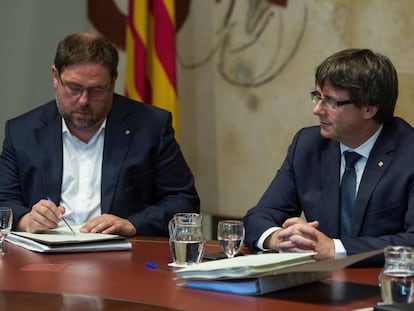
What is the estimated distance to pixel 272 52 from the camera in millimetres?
4305

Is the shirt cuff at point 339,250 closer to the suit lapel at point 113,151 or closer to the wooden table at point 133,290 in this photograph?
the wooden table at point 133,290

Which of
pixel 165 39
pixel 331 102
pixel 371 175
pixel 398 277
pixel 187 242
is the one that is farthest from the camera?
pixel 165 39

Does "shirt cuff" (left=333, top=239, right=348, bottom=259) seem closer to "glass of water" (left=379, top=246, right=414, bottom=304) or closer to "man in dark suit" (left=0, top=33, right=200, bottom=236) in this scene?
"glass of water" (left=379, top=246, right=414, bottom=304)

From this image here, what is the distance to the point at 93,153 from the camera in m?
3.55

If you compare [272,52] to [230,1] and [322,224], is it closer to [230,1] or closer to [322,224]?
[230,1]

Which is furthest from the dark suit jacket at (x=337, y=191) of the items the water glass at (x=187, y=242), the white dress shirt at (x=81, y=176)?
the white dress shirt at (x=81, y=176)

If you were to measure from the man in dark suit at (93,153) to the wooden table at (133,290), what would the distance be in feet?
2.81

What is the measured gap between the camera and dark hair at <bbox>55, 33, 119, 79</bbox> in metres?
3.39

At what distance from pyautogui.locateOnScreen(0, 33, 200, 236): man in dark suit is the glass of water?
1556 millimetres

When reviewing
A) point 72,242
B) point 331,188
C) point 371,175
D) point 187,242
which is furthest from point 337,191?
point 72,242

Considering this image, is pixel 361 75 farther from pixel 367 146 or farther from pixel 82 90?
pixel 82 90

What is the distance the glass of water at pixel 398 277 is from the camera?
1845 millimetres

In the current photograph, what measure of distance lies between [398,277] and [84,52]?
1.94 m

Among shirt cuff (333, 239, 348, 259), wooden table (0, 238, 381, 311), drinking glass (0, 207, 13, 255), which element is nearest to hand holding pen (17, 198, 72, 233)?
drinking glass (0, 207, 13, 255)
